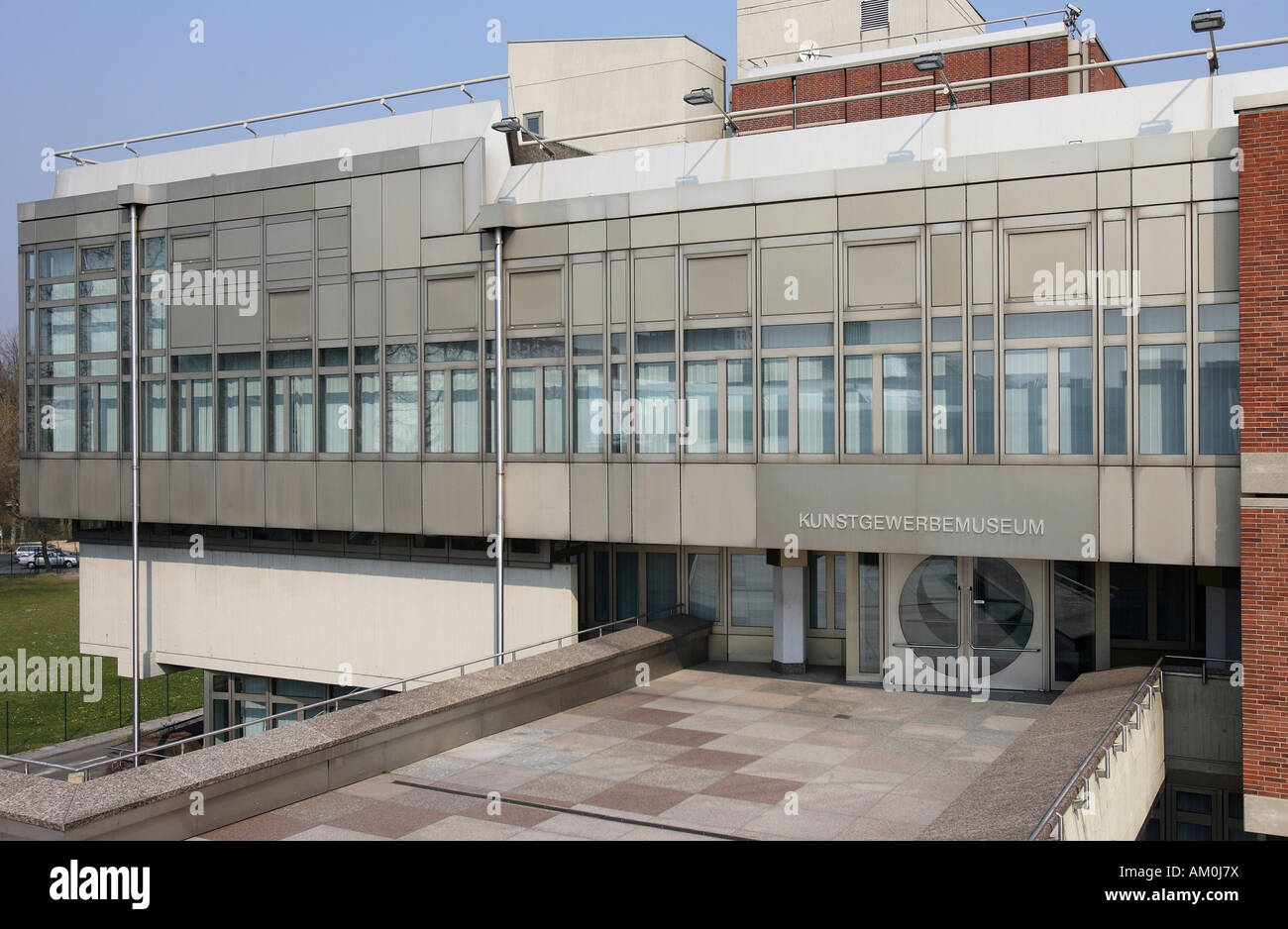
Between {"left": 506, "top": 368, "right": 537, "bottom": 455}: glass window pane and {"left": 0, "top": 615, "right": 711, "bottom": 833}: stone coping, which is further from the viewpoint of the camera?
{"left": 506, "top": 368, "right": 537, "bottom": 455}: glass window pane

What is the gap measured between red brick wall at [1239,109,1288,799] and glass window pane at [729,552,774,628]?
867 centimetres

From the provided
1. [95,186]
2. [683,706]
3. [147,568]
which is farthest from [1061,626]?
[95,186]

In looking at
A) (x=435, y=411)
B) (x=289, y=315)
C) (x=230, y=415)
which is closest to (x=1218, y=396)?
(x=435, y=411)

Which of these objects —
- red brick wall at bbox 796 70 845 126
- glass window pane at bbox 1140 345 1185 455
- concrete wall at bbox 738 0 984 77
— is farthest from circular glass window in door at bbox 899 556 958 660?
concrete wall at bbox 738 0 984 77

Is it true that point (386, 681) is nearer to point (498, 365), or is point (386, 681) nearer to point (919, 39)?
point (498, 365)

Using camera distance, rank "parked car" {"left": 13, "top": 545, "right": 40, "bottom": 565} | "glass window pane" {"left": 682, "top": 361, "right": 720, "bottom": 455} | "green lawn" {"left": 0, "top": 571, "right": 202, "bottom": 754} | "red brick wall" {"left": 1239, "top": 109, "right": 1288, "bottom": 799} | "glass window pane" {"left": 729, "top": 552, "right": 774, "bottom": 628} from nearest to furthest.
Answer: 1. "red brick wall" {"left": 1239, "top": 109, "right": 1288, "bottom": 799}
2. "glass window pane" {"left": 682, "top": 361, "right": 720, "bottom": 455}
3. "glass window pane" {"left": 729, "top": 552, "right": 774, "bottom": 628}
4. "green lawn" {"left": 0, "top": 571, "right": 202, "bottom": 754}
5. "parked car" {"left": 13, "top": 545, "right": 40, "bottom": 565}

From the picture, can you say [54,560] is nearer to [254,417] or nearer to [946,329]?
[254,417]

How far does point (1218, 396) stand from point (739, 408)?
24.1 feet

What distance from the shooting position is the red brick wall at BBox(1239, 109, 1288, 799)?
48.9 ft

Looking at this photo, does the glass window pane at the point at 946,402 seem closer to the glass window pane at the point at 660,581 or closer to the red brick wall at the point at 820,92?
the glass window pane at the point at 660,581

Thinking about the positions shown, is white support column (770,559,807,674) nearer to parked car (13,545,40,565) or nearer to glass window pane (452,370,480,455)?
glass window pane (452,370,480,455)

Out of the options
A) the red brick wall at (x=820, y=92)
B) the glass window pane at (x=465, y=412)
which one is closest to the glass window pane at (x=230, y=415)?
the glass window pane at (x=465, y=412)

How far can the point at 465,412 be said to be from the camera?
22125mm

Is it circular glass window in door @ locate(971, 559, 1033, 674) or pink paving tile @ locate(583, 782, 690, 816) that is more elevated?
circular glass window in door @ locate(971, 559, 1033, 674)
